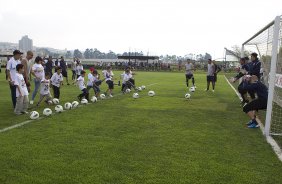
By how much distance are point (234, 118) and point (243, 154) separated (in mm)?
4351

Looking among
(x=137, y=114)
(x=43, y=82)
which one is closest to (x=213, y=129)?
(x=137, y=114)

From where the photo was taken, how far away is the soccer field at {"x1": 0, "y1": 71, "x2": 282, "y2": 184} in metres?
5.16

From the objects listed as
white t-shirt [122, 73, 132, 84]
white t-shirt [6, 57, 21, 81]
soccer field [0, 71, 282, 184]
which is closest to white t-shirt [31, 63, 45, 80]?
white t-shirt [6, 57, 21, 81]

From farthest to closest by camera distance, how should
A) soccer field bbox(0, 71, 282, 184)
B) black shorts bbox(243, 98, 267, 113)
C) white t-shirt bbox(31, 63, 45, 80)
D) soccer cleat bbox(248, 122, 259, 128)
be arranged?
white t-shirt bbox(31, 63, 45, 80) → soccer cleat bbox(248, 122, 259, 128) → black shorts bbox(243, 98, 267, 113) → soccer field bbox(0, 71, 282, 184)

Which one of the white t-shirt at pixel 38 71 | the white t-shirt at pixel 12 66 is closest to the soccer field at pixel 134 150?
the white t-shirt at pixel 12 66

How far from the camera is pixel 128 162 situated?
19.0ft

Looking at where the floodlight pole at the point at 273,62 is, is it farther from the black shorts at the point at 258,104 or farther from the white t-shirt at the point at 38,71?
the white t-shirt at the point at 38,71

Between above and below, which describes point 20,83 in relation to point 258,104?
above

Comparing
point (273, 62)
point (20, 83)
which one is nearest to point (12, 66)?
point (20, 83)

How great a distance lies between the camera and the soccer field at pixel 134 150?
5.16 metres

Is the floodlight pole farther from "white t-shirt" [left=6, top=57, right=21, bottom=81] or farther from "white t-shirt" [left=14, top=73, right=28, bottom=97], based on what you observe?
"white t-shirt" [left=6, top=57, right=21, bottom=81]

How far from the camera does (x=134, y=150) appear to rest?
656 centimetres

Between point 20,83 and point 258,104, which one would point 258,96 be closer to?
point 258,104

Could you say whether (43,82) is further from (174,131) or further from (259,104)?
(259,104)
